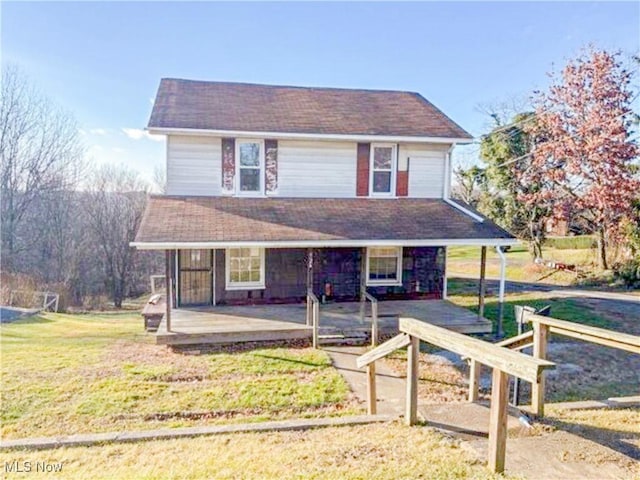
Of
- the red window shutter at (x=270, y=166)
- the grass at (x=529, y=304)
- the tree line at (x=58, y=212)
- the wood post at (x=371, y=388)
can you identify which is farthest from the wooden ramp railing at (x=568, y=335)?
the tree line at (x=58, y=212)

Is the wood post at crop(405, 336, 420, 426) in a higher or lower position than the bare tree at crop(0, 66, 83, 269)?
lower

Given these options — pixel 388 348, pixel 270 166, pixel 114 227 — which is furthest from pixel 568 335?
pixel 114 227

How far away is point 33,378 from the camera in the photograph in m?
7.15

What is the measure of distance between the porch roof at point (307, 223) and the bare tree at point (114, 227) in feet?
56.2

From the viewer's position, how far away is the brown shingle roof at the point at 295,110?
472 inches

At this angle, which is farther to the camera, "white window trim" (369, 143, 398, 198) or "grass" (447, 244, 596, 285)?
"grass" (447, 244, 596, 285)

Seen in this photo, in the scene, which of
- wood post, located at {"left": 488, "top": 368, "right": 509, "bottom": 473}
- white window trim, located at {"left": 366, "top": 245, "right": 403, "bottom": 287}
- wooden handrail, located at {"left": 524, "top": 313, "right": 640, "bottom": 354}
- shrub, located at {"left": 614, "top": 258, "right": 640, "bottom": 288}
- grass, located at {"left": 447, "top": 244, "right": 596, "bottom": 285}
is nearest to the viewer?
wood post, located at {"left": 488, "top": 368, "right": 509, "bottom": 473}

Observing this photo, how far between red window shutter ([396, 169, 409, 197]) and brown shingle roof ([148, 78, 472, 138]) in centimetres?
121

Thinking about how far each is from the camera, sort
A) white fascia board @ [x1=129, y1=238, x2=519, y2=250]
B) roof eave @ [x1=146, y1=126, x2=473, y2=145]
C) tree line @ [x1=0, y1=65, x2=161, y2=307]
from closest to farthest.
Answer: white fascia board @ [x1=129, y1=238, x2=519, y2=250]
roof eave @ [x1=146, y1=126, x2=473, y2=145]
tree line @ [x1=0, y1=65, x2=161, y2=307]

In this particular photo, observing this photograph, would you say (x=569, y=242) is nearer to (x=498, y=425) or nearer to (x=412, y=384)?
(x=412, y=384)

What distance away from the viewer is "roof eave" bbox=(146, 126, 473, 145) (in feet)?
36.6

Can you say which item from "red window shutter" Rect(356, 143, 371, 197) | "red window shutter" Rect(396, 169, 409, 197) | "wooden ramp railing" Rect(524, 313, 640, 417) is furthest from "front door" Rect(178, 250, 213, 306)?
"wooden ramp railing" Rect(524, 313, 640, 417)

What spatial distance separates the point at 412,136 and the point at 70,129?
78.0ft

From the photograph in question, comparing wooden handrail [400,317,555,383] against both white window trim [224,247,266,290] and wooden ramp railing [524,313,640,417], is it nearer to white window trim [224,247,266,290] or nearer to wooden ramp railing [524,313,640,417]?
wooden ramp railing [524,313,640,417]
